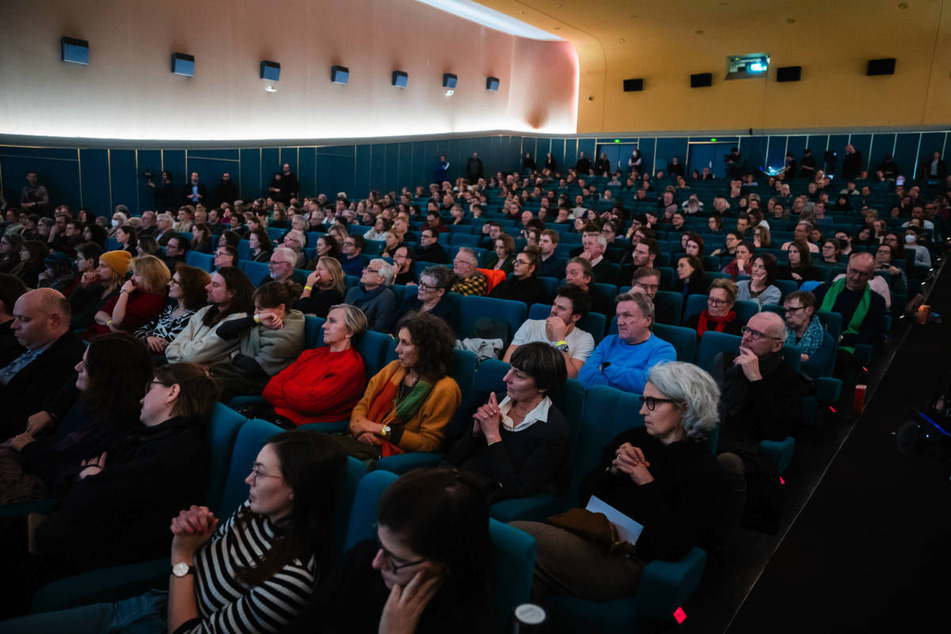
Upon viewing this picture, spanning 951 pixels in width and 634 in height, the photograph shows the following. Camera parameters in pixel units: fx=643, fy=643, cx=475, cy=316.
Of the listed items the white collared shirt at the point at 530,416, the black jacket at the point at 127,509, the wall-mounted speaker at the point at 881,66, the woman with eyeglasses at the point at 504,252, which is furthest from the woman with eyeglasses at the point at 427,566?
the wall-mounted speaker at the point at 881,66

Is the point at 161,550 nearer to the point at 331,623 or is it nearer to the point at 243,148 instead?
the point at 331,623

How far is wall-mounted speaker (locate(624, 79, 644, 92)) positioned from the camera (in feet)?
55.4

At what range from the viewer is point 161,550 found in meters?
1.77

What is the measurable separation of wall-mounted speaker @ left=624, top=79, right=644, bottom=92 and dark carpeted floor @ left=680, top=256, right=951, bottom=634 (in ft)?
49.2

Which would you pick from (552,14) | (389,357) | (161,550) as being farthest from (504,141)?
(161,550)

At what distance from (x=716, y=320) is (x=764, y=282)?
89cm

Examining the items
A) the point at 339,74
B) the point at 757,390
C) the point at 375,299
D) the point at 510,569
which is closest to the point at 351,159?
the point at 339,74

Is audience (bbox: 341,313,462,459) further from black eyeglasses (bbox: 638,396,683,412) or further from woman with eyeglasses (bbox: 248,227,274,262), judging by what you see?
woman with eyeglasses (bbox: 248,227,274,262)

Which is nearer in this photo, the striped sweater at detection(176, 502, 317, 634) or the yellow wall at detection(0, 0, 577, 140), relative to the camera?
the striped sweater at detection(176, 502, 317, 634)

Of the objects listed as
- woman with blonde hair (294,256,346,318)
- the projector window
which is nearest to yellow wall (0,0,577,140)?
the projector window

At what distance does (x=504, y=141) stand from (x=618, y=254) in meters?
11.9

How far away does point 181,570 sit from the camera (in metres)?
1.50

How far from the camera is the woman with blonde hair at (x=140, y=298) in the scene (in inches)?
146

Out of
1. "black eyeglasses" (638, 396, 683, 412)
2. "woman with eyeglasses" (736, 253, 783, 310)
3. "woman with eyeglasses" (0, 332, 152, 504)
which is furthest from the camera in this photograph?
"woman with eyeglasses" (736, 253, 783, 310)
